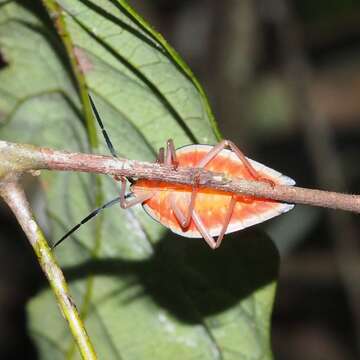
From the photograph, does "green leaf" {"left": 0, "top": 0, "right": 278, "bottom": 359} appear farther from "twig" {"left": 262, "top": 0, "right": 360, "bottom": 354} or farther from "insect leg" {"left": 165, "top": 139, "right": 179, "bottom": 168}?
"twig" {"left": 262, "top": 0, "right": 360, "bottom": 354}

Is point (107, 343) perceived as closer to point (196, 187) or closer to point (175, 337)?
point (175, 337)

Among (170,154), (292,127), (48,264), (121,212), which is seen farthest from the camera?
(292,127)

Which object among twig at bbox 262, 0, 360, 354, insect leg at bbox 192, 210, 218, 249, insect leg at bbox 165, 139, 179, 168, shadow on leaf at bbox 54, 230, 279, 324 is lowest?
twig at bbox 262, 0, 360, 354

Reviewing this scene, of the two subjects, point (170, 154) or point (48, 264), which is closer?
point (48, 264)

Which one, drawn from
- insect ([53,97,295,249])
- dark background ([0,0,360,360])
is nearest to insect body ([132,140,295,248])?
insect ([53,97,295,249])

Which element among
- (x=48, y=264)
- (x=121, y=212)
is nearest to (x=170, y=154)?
(x=48, y=264)

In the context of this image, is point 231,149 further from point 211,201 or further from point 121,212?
point 121,212
